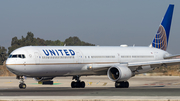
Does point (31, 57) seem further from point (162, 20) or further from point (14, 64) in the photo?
point (162, 20)

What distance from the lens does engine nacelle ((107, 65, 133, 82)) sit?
116ft

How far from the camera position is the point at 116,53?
41062mm

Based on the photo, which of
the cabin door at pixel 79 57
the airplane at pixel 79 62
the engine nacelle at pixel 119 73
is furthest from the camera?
the cabin door at pixel 79 57

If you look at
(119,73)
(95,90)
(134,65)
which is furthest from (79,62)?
(95,90)

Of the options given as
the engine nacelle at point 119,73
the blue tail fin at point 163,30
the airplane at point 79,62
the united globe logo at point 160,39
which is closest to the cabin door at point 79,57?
the airplane at point 79,62

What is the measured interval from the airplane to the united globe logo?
3557 mm

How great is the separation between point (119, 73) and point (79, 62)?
4402mm

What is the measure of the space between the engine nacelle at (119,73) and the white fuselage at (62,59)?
7.67ft

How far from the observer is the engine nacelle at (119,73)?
116ft

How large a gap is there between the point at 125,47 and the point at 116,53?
3250 mm

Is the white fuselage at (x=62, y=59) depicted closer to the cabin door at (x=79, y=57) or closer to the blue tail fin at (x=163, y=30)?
the cabin door at (x=79, y=57)

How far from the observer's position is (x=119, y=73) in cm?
3541

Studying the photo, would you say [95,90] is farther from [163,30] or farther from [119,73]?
[163,30]

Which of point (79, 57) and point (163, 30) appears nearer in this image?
point (79, 57)
